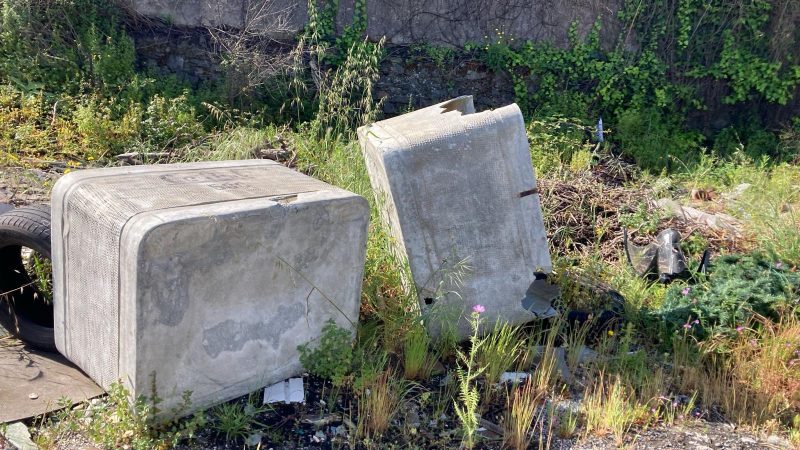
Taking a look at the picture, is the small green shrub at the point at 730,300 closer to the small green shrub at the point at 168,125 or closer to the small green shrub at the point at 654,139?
the small green shrub at the point at 654,139

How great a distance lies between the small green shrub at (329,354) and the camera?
3398mm

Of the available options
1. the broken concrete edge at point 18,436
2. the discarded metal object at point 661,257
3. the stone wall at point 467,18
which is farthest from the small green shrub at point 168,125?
the discarded metal object at point 661,257

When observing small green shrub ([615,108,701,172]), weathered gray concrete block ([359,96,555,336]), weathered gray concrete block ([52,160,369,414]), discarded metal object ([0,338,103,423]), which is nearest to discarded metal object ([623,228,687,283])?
weathered gray concrete block ([359,96,555,336])

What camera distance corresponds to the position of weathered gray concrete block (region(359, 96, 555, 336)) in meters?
3.83

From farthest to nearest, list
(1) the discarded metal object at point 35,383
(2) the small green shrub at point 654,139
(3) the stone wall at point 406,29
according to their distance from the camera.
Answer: (3) the stone wall at point 406,29, (2) the small green shrub at point 654,139, (1) the discarded metal object at point 35,383

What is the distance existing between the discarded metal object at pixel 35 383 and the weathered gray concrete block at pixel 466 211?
174 cm

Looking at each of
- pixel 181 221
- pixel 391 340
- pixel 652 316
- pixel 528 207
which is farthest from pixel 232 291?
pixel 652 316

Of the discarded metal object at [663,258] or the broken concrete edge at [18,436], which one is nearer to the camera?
the broken concrete edge at [18,436]

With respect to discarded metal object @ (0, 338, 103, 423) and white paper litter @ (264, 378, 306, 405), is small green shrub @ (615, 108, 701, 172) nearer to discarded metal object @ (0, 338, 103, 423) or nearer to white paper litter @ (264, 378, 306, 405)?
white paper litter @ (264, 378, 306, 405)

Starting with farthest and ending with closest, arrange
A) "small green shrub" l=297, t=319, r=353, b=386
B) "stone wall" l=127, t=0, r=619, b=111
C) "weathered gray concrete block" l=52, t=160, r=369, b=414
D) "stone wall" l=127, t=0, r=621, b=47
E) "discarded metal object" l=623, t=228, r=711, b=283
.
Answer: "stone wall" l=127, t=0, r=621, b=47
"stone wall" l=127, t=0, r=619, b=111
"discarded metal object" l=623, t=228, r=711, b=283
"small green shrub" l=297, t=319, r=353, b=386
"weathered gray concrete block" l=52, t=160, r=369, b=414

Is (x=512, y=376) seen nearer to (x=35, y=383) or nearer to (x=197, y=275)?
(x=197, y=275)

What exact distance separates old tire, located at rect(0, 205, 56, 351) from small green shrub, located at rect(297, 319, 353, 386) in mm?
1306

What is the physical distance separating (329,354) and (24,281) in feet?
5.94

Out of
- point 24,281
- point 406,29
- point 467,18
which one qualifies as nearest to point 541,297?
point 24,281
